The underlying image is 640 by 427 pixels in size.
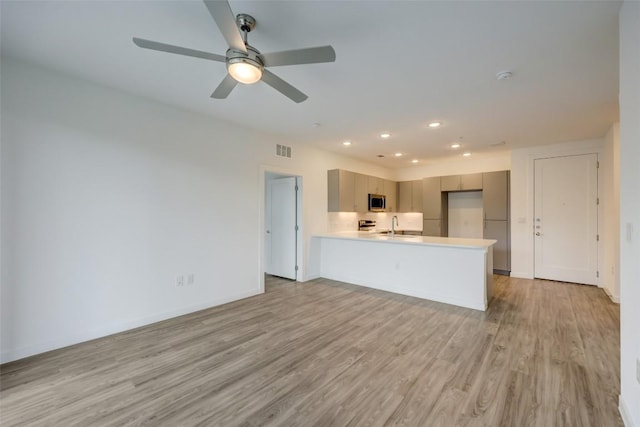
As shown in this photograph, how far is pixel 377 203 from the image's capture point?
6.79 m

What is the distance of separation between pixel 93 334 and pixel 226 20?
331 cm

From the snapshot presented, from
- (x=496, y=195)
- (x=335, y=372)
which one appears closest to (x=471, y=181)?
(x=496, y=195)

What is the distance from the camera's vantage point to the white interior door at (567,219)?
4902mm

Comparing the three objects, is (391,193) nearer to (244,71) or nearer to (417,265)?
(417,265)

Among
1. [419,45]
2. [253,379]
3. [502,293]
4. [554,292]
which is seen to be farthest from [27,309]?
[554,292]

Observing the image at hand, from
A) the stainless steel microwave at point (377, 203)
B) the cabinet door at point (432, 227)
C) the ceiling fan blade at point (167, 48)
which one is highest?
the ceiling fan blade at point (167, 48)

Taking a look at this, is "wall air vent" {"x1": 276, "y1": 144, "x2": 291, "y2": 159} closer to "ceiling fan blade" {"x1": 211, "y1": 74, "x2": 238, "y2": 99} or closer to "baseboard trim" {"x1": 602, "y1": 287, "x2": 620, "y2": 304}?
"ceiling fan blade" {"x1": 211, "y1": 74, "x2": 238, "y2": 99}

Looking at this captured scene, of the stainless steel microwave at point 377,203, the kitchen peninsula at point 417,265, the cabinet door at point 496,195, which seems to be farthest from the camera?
the stainless steel microwave at point 377,203

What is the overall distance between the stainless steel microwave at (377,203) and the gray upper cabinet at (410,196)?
839mm

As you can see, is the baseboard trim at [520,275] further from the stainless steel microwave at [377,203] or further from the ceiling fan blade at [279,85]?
the ceiling fan blade at [279,85]

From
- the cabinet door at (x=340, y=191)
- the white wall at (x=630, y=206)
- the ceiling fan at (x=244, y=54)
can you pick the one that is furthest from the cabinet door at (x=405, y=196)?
the ceiling fan at (x=244, y=54)

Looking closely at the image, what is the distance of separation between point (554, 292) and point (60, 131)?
706 cm

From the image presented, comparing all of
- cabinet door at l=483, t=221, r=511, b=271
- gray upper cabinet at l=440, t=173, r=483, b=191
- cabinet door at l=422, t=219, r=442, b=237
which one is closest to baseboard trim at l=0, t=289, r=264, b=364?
cabinet door at l=422, t=219, r=442, b=237

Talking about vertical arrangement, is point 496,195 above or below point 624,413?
above
